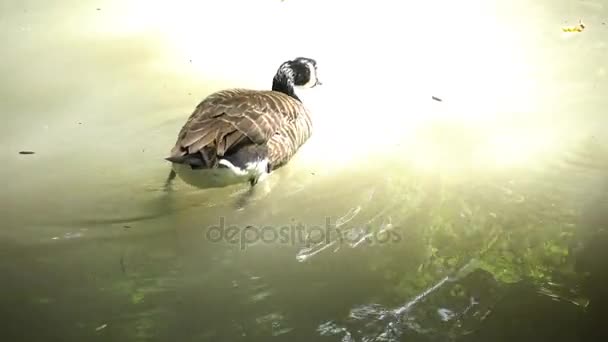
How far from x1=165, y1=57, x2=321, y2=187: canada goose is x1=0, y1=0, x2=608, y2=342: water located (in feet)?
0.71

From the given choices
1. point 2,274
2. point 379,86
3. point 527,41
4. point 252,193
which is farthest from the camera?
point 527,41

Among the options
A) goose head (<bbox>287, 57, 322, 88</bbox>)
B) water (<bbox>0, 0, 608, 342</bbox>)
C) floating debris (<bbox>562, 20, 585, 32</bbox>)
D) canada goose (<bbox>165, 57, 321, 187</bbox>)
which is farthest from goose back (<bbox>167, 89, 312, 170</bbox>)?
floating debris (<bbox>562, 20, 585, 32</bbox>)

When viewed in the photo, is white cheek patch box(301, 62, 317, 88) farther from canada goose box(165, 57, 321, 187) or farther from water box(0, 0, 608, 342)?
canada goose box(165, 57, 321, 187)

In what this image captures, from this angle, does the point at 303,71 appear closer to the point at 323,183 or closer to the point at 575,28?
the point at 323,183

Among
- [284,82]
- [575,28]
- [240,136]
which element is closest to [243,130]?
[240,136]

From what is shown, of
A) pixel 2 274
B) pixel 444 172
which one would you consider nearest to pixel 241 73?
pixel 444 172

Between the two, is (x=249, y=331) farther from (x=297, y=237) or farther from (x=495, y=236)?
(x=495, y=236)

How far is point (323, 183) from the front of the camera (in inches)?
196

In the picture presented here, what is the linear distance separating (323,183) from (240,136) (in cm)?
77

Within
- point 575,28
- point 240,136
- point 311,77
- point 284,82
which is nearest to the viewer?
point 240,136

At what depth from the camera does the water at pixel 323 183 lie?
3715 mm

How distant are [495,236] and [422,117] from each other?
1736mm

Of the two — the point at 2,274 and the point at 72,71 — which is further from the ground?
the point at 72,71

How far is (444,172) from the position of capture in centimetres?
505
